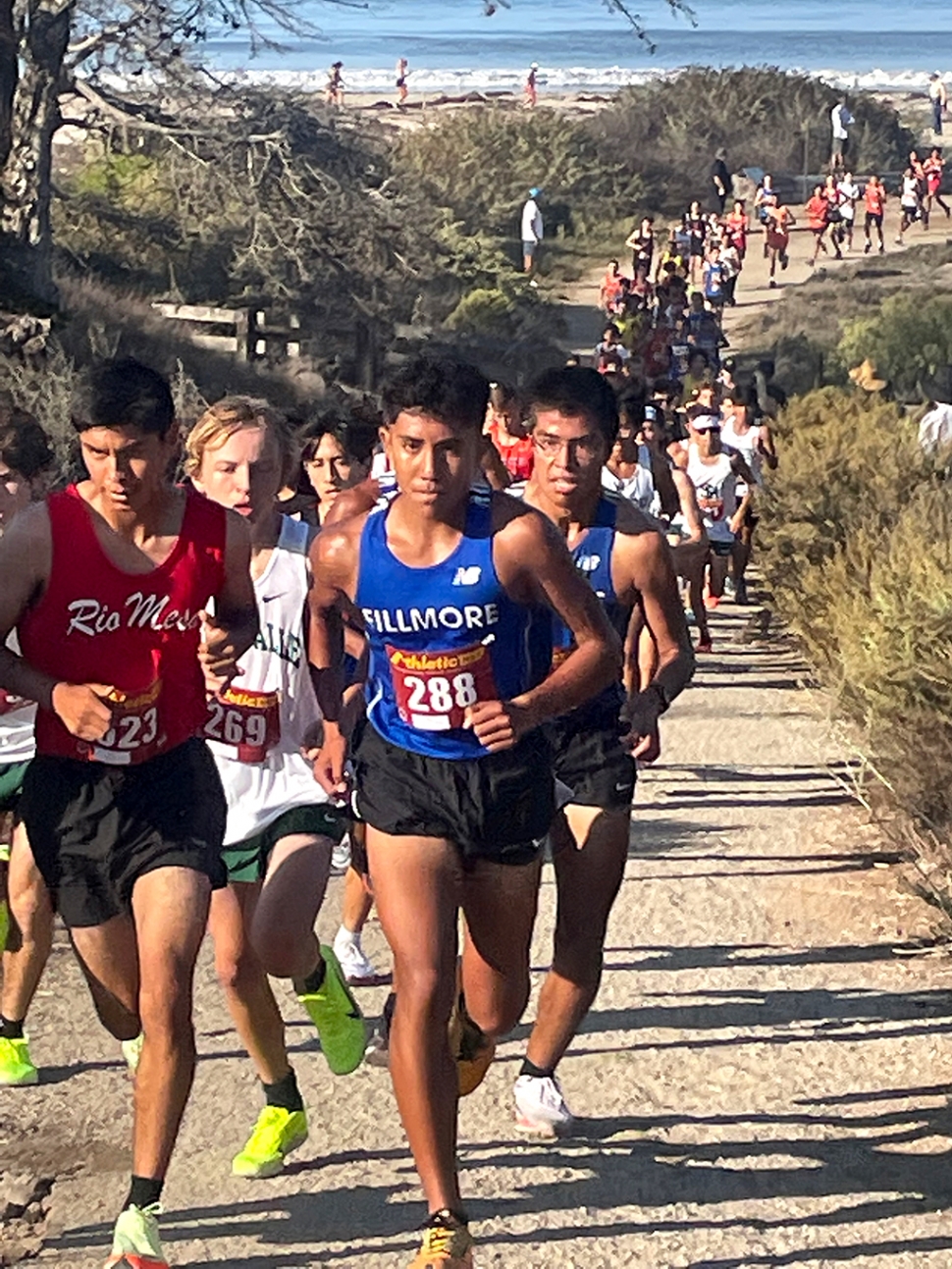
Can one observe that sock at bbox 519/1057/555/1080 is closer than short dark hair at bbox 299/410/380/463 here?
Yes

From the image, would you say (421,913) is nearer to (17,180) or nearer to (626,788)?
(626,788)

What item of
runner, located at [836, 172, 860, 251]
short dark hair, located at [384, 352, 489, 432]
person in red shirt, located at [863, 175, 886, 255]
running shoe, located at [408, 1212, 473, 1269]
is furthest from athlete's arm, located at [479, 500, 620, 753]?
runner, located at [836, 172, 860, 251]

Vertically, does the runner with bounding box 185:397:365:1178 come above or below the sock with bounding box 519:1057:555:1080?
above

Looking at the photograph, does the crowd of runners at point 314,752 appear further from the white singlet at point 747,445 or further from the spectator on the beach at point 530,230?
the spectator on the beach at point 530,230

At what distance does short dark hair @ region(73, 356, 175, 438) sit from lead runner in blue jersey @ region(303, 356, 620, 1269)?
19.8 inches

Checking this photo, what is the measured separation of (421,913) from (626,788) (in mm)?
1135

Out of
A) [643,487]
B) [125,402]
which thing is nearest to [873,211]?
[643,487]

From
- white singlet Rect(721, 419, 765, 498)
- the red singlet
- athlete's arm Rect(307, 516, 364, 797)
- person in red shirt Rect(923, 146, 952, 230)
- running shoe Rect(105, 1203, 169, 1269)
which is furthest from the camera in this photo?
person in red shirt Rect(923, 146, 952, 230)

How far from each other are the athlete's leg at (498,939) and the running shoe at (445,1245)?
709 millimetres

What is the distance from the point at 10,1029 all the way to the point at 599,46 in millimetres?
143946

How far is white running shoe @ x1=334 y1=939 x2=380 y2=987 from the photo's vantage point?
746 centimetres

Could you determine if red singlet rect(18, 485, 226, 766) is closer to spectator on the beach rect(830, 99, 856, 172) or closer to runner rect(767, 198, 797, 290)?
runner rect(767, 198, 797, 290)

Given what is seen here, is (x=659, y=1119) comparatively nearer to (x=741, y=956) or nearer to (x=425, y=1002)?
(x=425, y=1002)

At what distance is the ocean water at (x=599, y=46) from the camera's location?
113250 mm
